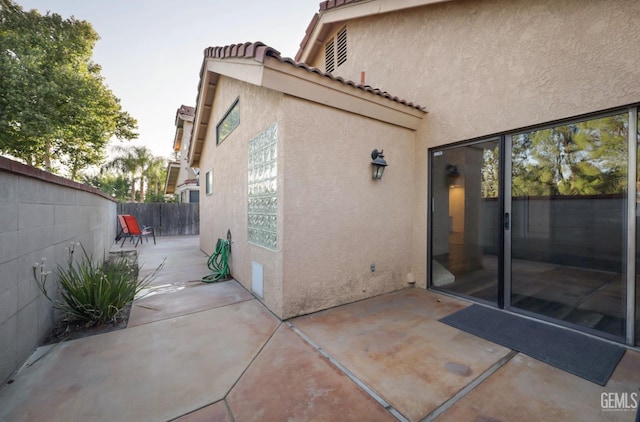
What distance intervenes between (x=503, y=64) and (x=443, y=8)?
1.70 meters

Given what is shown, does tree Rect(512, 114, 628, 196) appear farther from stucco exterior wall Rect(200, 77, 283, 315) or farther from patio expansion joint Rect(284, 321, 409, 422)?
stucco exterior wall Rect(200, 77, 283, 315)

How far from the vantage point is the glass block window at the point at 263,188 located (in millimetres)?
3717

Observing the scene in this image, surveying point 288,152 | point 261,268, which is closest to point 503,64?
point 288,152

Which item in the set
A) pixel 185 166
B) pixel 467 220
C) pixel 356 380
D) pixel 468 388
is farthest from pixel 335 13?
pixel 185 166

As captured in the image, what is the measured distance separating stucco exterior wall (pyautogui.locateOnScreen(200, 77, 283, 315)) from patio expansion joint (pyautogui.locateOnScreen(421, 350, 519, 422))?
2.13 meters

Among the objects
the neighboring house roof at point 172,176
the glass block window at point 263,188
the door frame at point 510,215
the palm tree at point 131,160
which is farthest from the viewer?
the palm tree at point 131,160

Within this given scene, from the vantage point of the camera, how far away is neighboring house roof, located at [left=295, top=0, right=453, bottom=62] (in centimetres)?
454

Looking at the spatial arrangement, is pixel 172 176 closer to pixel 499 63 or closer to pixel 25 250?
pixel 25 250

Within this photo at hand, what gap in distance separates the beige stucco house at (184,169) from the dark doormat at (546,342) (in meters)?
16.0

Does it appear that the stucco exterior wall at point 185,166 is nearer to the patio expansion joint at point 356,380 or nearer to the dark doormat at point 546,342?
the patio expansion joint at point 356,380

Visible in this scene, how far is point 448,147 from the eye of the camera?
14.7ft

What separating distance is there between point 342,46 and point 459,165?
187 inches

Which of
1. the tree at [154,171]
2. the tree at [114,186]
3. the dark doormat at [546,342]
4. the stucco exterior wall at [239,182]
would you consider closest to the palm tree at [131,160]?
the tree at [154,171]

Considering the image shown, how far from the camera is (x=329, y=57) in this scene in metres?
7.40
